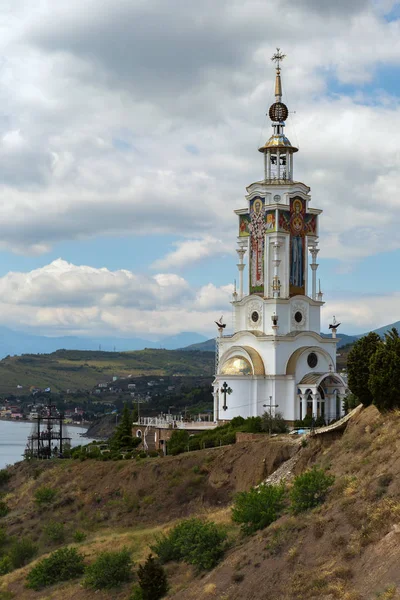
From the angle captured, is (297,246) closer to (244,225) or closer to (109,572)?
(244,225)

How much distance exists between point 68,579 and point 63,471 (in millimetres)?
15626

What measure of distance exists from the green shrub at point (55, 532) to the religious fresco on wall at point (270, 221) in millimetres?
21762

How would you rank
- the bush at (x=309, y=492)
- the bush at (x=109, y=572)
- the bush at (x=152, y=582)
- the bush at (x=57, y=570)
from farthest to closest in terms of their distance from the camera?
the bush at (x=57, y=570)
the bush at (x=109, y=572)
the bush at (x=152, y=582)
the bush at (x=309, y=492)

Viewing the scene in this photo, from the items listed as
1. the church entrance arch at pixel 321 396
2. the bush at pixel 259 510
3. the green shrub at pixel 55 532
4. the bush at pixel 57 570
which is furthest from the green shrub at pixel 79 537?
the church entrance arch at pixel 321 396

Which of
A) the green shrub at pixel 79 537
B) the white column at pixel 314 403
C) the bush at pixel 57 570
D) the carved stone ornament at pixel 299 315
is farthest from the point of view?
the carved stone ornament at pixel 299 315

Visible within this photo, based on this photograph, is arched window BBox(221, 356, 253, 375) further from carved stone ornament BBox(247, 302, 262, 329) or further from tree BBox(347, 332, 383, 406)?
tree BBox(347, 332, 383, 406)

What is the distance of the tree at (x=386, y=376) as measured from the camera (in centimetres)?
3481

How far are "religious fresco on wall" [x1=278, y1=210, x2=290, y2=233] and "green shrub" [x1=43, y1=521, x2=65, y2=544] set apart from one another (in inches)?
870

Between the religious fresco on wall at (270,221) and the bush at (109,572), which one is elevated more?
the religious fresco on wall at (270,221)

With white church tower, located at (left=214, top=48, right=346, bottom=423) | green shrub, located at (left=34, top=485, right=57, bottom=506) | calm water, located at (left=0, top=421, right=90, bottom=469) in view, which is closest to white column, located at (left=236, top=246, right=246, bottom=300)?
white church tower, located at (left=214, top=48, right=346, bottom=423)

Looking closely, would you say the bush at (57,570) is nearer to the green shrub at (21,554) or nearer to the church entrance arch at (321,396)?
the green shrub at (21,554)

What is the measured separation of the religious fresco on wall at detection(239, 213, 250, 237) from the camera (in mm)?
58656

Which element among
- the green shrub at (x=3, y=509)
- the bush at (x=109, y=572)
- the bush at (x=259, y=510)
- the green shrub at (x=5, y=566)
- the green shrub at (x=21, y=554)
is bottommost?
the green shrub at (x=5, y=566)

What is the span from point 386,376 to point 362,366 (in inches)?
208
